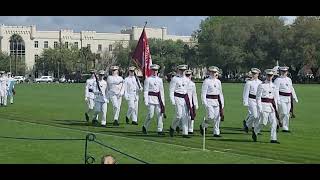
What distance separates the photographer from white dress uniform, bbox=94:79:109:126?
16438 mm

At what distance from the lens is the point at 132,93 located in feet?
57.7

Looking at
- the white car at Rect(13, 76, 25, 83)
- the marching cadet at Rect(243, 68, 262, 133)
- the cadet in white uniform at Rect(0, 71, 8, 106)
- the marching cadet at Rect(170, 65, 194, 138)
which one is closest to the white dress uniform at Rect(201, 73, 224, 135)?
the marching cadet at Rect(170, 65, 194, 138)

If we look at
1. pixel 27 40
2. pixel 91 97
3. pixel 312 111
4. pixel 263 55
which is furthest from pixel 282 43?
pixel 91 97

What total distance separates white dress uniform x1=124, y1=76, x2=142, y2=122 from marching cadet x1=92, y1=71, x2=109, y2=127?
773mm

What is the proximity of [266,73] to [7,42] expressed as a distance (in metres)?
78.2

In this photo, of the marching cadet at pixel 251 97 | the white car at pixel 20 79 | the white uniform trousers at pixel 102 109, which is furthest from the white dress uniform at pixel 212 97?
the white car at pixel 20 79

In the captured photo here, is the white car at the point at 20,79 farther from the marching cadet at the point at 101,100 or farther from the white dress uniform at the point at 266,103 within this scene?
the white dress uniform at the point at 266,103

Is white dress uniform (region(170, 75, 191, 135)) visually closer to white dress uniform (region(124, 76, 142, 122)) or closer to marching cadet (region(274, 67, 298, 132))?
marching cadet (region(274, 67, 298, 132))

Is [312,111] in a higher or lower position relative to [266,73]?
lower

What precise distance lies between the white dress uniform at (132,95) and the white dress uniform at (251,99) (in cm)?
386

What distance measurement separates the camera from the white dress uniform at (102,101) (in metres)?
16.4
